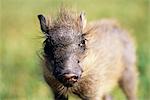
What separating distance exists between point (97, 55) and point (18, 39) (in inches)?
248

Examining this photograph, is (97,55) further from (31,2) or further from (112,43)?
(31,2)

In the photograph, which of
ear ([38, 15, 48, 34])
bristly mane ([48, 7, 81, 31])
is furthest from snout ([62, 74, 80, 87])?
ear ([38, 15, 48, 34])

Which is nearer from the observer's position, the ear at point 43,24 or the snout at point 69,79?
the snout at point 69,79

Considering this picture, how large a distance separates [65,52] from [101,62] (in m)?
→ 1.34

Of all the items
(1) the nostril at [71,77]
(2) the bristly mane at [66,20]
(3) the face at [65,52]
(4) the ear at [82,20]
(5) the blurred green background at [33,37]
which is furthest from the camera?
(5) the blurred green background at [33,37]

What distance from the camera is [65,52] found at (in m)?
8.11

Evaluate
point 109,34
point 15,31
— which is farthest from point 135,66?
point 15,31

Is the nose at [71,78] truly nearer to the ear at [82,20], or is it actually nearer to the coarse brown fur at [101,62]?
the coarse brown fur at [101,62]

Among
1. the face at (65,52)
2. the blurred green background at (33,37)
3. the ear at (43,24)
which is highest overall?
the ear at (43,24)

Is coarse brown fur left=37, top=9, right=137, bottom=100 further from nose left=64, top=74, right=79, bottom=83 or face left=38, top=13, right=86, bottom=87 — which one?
nose left=64, top=74, right=79, bottom=83

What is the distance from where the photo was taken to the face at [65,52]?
791 centimetres

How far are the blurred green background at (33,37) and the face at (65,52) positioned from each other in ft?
1.44

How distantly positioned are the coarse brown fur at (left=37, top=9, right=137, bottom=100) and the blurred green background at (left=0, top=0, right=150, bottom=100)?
1.02 ft

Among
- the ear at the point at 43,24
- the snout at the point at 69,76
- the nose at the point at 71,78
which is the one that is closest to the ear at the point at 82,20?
the ear at the point at 43,24
